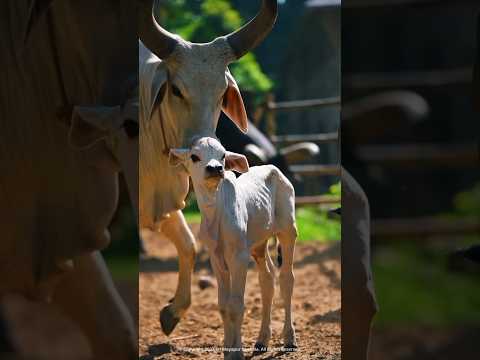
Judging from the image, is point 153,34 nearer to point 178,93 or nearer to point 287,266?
point 178,93

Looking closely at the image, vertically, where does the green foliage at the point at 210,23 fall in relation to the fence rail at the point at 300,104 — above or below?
above

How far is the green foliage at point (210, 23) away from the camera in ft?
9.25

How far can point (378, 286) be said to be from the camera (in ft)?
8.21

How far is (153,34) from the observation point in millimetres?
2703

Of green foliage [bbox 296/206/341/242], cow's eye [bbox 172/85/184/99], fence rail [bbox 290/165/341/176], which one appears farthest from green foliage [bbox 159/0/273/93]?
green foliage [bbox 296/206/341/242]

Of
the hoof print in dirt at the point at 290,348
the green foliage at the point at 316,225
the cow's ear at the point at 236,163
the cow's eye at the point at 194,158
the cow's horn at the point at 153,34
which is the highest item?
the cow's horn at the point at 153,34

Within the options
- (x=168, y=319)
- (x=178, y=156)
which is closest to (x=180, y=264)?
(x=168, y=319)

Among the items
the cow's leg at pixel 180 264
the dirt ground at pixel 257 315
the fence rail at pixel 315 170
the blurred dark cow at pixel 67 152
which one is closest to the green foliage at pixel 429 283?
the dirt ground at pixel 257 315

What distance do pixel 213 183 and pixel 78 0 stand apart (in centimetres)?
77

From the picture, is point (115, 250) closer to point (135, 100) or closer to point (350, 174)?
point (135, 100)

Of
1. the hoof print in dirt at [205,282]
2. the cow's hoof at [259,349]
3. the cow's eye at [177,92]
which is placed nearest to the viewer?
the cow's hoof at [259,349]

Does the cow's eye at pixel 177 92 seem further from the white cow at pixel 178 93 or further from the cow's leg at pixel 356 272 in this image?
the cow's leg at pixel 356 272

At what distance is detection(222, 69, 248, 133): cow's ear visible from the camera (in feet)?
8.85

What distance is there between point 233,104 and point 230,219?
17.2 inches
